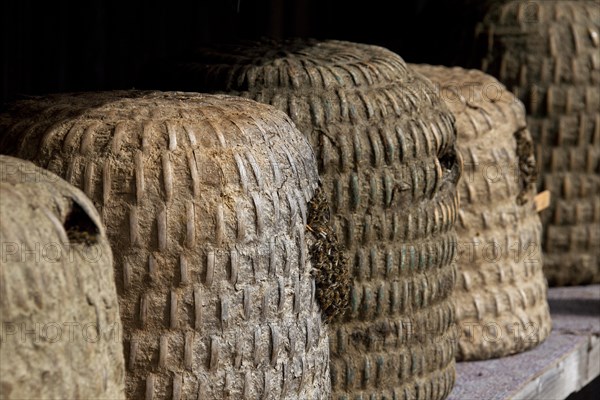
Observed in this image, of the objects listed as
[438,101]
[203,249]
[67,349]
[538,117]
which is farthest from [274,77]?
[538,117]

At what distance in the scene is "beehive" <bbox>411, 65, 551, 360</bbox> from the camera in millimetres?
3938

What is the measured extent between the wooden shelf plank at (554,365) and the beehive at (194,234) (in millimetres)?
1218

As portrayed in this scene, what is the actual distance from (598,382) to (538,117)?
116 cm

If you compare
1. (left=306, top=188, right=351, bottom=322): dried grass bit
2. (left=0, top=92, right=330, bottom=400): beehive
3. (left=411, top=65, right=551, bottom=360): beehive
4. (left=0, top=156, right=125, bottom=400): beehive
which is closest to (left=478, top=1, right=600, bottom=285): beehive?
(left=411, top=65, right=551, bottom=360): beehive

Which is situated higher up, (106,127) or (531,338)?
(106,127)

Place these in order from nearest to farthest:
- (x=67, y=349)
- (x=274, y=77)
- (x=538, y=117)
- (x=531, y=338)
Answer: (x=67, y=349), (x=274, y=77), (x=531, y=338), (x=538, y=117)

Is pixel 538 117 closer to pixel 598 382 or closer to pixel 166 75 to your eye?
pixel 598 382

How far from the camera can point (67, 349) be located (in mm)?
2020

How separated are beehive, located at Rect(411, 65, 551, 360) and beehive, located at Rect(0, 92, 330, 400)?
1.37 m

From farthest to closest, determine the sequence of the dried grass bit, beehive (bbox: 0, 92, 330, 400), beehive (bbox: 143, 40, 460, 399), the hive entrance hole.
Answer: beehive (bbox: 143, 40, 460, 399), the dried grass bit, beehive (bbox: 0, 92, 330, 400), the hive entrance hole

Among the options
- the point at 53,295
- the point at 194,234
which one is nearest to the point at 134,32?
the point at 194,234

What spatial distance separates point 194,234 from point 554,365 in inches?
75.0

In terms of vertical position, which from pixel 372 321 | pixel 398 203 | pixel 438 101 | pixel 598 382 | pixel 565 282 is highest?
pixel 438 101

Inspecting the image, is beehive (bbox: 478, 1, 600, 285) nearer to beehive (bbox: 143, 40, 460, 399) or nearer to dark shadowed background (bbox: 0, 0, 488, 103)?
dark shadowed background (bbox: 0, 0, 488, 103)
